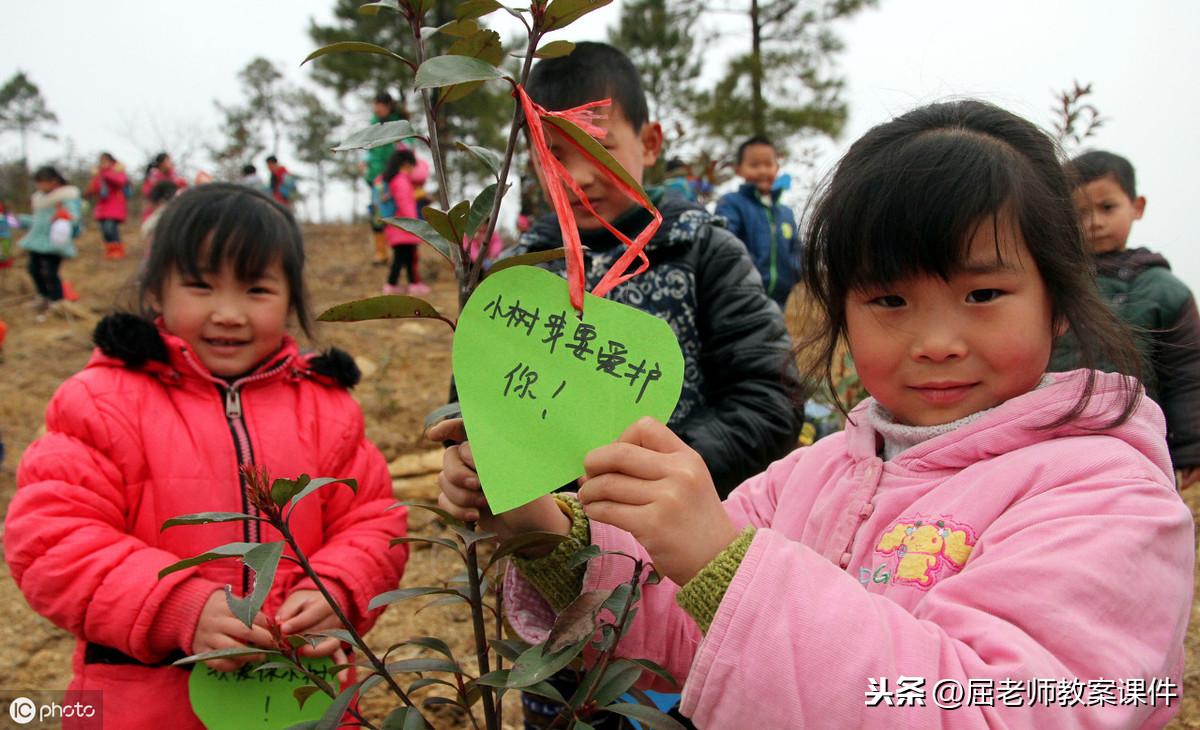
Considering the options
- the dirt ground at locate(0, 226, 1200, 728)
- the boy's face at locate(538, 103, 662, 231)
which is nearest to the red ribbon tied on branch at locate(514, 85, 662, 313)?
the boy's face at locate(538, 103, 662, 231)

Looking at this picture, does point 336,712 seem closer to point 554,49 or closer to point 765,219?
point 554,49

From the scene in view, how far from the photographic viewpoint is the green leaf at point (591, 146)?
711 millimetres

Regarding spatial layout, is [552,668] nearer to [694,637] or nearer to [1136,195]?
[694,637]

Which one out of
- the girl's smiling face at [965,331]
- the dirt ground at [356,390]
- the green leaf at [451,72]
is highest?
the green leaf at [451,72]

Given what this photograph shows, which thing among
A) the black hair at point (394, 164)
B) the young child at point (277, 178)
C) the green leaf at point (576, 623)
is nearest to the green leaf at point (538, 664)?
the green leaf at point (576, 623)

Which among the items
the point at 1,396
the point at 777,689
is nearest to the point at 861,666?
the point at 777,689

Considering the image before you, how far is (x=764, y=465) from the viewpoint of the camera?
1476 mm

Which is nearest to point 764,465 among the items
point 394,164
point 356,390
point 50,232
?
point 356,390

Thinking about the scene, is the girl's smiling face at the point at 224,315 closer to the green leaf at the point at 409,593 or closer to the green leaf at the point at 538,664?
the green leaf at the point at 409,593

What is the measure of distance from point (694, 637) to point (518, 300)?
52 centimetres

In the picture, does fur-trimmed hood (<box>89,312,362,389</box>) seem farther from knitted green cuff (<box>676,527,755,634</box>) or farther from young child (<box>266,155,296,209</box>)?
young child (<box>266,155,296,209</box>)

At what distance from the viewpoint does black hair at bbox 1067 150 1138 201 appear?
242 centimetres

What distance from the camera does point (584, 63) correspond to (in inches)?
63.1

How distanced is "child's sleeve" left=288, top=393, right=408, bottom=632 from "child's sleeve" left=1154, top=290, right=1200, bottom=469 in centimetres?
204
